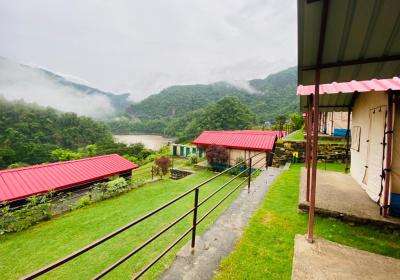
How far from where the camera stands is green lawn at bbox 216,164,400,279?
3.33m

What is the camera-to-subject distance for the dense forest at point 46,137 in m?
43.7

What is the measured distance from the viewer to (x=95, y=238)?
832cm

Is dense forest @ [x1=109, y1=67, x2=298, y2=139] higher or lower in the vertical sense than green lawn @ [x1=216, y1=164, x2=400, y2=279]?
higher

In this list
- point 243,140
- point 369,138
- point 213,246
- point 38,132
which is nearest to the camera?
point 213,246

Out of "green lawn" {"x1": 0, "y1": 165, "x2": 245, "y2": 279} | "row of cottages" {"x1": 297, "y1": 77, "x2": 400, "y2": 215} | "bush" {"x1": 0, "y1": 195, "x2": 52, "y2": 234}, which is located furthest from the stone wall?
"bush" {"x1": 0, "y1": 195, "x2": 52, "y2": 234}

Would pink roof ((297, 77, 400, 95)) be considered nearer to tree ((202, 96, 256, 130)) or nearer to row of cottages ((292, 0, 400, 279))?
row of cottages ((292, 0, 400, 279))

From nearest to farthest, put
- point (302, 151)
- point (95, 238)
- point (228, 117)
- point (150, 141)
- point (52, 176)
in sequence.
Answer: point (95, 238)
point (302, 151)
point (52, 176)
point (228, 117)
point (150, 141)

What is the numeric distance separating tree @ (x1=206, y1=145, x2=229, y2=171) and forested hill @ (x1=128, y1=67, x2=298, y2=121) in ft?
219

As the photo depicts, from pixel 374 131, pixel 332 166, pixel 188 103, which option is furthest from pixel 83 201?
pixel 188 103

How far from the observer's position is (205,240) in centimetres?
412

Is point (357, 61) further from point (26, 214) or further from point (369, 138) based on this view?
point (26, 214)

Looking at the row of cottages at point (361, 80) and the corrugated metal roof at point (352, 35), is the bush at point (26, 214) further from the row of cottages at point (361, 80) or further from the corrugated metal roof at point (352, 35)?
the corrugated metal roof at point (352, 35)

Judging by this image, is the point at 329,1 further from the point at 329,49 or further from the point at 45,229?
the point at 45,229

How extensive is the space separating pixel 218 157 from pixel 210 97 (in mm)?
116220
